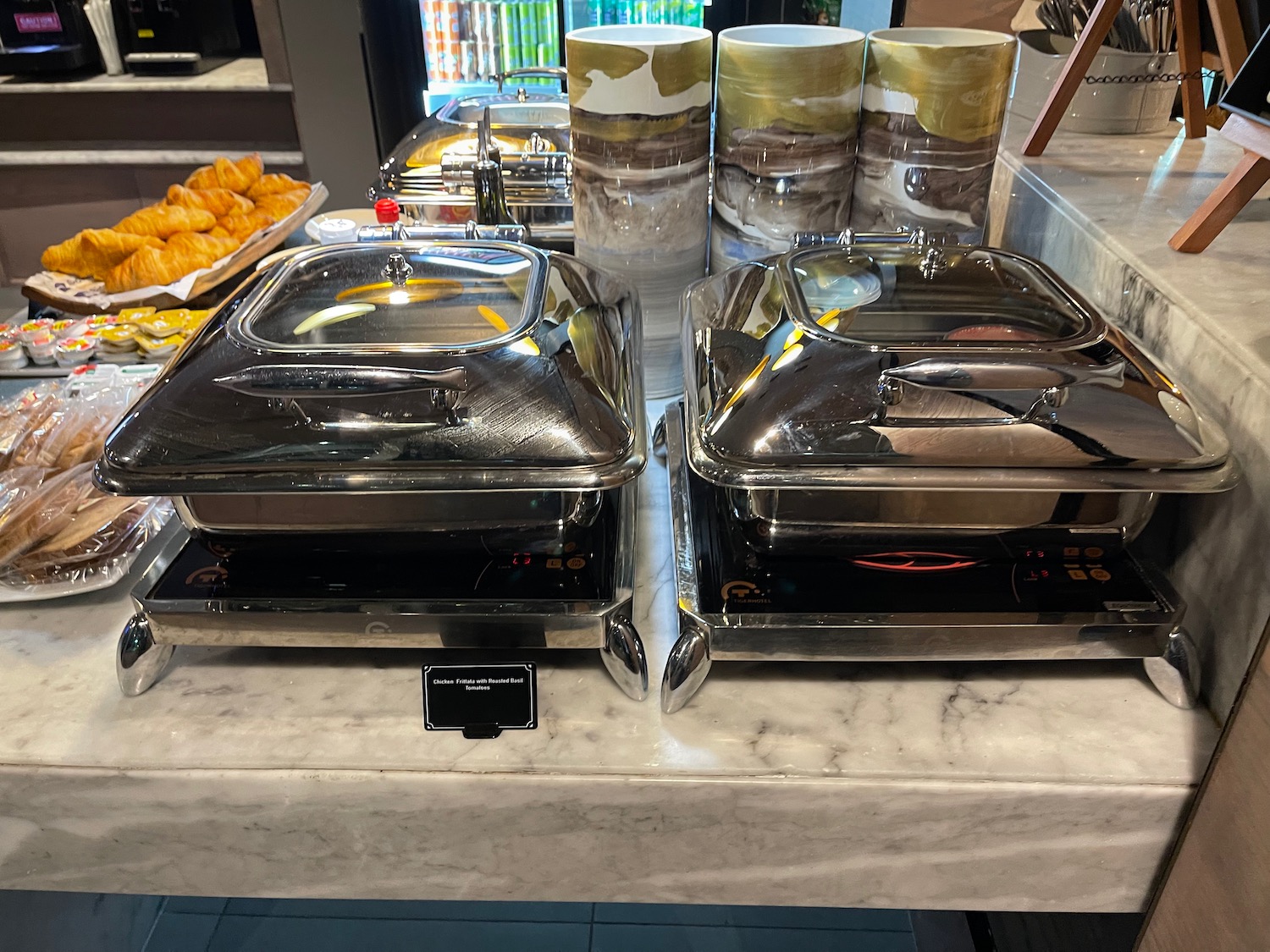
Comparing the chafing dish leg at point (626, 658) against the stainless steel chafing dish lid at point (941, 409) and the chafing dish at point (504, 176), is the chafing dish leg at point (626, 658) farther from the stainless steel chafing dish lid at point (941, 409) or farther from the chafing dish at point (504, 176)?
the chafing dish at point (504, 176)

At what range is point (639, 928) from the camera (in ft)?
4.34

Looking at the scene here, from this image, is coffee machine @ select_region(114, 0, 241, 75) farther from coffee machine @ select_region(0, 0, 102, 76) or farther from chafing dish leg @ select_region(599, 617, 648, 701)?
chafing dish leg @ select_region(599, 617, 648, 701)

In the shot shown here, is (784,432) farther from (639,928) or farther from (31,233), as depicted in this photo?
(31,233)

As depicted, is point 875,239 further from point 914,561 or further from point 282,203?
point 282,203

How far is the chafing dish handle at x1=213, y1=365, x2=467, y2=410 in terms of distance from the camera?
0.62m

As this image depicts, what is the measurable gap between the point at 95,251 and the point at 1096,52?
5.24ft

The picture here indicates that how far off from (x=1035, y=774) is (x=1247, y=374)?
1.09ft

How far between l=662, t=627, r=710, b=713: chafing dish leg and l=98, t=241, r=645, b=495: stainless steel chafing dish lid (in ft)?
0.50

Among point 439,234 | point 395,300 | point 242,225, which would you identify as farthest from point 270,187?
point 395,300

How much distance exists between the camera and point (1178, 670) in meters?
0.70

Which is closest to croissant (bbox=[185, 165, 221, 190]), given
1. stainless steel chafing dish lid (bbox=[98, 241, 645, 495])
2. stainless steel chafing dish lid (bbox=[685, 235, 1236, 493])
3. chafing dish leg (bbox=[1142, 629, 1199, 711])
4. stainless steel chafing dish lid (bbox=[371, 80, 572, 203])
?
stainless steel chafing dish lid (bbox=[371, 80, 572, 203])

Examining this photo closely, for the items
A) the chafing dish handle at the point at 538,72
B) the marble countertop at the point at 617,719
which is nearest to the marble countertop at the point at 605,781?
the marble countertop at the point at 617,719

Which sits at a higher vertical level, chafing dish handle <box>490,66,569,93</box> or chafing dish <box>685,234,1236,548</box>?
chafing dish handle <box>490,66,569,93</box>

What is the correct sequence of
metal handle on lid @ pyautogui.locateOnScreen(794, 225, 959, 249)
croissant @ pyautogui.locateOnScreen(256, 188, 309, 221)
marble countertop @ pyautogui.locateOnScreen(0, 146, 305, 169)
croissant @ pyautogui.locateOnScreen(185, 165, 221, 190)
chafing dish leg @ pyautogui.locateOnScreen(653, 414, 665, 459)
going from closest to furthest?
metal handle on lid @ pyautogui.locateOnScreen(794, 225, 959, 249) < chafing dish leg @ pyautogui.locateOnScreen(653, 414, 665, 459) < croissant @ pyautogui.locateOnScreen(256, 188, 309, 221) < croissant @ pyautogui.locateOnScreen(185, 165, 221, 190) < marble countertop @ pyautogui.locateOnScreen(0, 146, 305, 169)
